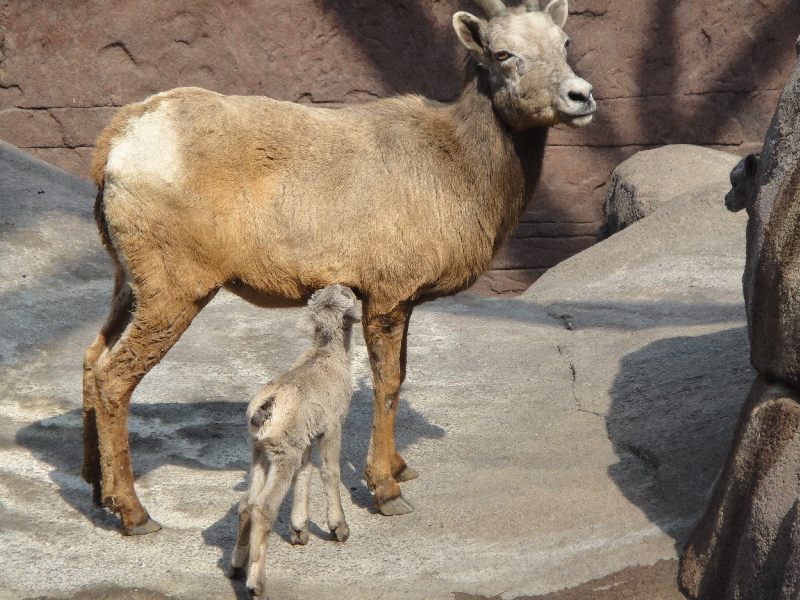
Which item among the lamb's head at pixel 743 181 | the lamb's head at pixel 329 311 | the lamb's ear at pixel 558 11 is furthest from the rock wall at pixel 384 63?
the lamb's head at pixel 329 311

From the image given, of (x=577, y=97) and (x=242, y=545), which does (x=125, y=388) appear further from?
(x=577, y=97)

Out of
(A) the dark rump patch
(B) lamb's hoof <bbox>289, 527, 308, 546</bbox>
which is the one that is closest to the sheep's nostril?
(A) the dark rump patch

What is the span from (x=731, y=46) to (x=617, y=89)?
1420 millimetres

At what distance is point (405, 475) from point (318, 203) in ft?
5.67

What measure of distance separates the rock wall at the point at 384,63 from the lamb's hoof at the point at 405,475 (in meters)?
6.01

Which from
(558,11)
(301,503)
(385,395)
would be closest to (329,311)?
(385,395)

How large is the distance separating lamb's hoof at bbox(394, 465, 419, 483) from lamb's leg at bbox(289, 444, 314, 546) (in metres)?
0.95

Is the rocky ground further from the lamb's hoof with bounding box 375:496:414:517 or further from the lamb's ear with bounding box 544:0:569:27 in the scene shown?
the lamb's ear with bounding box 544:0:569:27

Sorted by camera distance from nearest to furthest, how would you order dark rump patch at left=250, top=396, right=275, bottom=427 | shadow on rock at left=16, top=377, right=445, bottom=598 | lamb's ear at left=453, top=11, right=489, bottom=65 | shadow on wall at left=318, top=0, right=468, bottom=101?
A: dark rump patch at left=250, top=396, right=275, bottom=427 → shadow on rock at left=16, top=377, right=445, bottom=598 → lamb's ear at left=453, top=11, right=489, bottom=65 → shadow on wall at left=318, top=0, right=468, bottom=101

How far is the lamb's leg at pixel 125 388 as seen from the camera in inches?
191

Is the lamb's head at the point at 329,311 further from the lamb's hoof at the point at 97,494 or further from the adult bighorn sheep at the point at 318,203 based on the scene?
the lamb's hoof at the point at 97,494

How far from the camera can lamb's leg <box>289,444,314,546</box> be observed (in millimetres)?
4562

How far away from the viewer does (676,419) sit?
5.64 meters

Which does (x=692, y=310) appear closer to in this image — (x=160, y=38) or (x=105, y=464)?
(x=105, y=464)
